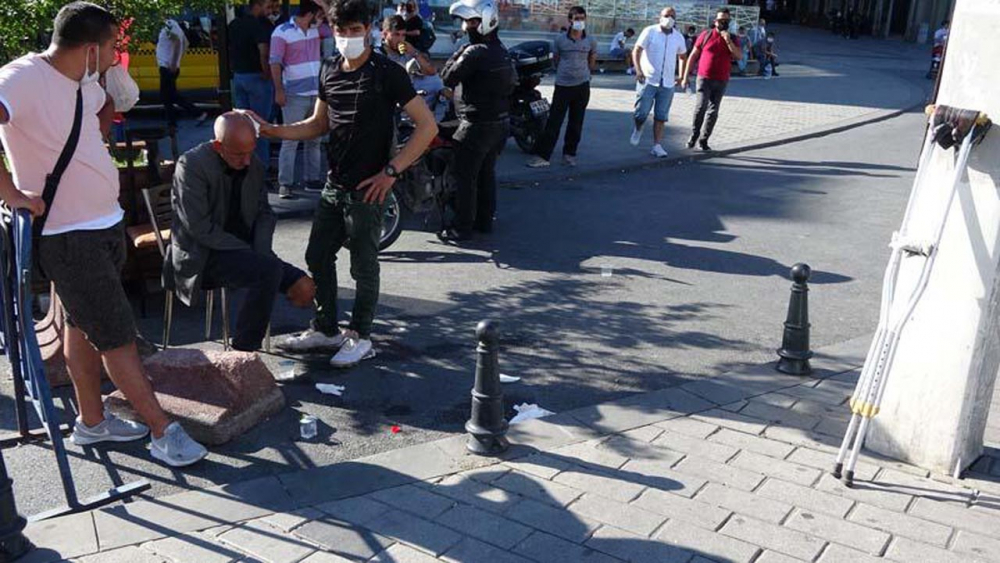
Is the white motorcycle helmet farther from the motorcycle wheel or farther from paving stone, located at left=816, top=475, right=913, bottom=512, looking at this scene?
paving stone, located at left=816, top=475, right=913, bottom=512

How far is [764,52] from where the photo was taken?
1019 inches

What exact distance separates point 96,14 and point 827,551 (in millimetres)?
3674

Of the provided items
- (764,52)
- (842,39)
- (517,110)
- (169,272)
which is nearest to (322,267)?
(169,272)

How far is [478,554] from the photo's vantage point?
376cm

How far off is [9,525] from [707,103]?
11.2m

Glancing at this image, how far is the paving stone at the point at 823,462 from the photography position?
14.7 feet

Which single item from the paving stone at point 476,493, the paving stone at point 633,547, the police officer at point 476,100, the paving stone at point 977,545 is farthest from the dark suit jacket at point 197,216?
the paving stone at point 977,545

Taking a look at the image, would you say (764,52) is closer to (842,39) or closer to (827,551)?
(842,39)

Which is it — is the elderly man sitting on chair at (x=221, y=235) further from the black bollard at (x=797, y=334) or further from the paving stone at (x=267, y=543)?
the black bollard at (x=797, y=334)

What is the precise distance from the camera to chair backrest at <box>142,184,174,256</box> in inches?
232

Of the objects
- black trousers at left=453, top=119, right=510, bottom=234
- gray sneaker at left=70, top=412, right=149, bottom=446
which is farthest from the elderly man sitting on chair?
black trousers at left=453, top=119, right=510, bottom=234

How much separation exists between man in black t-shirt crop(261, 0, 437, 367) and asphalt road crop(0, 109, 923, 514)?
436 mm

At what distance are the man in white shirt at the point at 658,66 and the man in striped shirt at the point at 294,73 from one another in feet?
14.5

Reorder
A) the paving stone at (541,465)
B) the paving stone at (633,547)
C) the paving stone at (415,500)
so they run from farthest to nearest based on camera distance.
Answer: the paving stone at (541,465) < the paving stone at (415,500) < the paving stone at (633,547)
